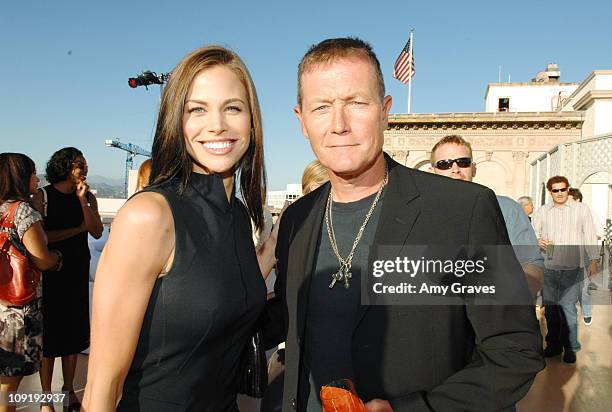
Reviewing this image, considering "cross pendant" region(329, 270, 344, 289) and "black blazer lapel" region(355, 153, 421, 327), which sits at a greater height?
"black blazer lapel" region(355, 153, 421, 327)

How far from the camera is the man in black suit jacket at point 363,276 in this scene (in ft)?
4.95

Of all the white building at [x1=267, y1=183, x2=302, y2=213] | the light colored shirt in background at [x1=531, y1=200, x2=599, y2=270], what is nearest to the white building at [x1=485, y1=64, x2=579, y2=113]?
the white building at [x1=267, y1=183, x2=302, y2=213]

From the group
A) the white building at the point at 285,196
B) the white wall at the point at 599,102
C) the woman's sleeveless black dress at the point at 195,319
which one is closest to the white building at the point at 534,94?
the white wall at the point at 599,102

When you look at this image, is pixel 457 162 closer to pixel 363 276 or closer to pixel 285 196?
pixel 363 276

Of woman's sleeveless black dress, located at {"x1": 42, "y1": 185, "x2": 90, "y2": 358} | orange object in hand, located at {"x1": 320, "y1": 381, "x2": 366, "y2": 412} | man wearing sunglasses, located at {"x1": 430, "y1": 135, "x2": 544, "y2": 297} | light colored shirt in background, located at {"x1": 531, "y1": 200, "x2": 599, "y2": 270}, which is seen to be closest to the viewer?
orange object in hand, located at {"x1": 320, "y1": 381, "x2": 366, "y2": 412}

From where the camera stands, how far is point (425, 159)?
97.5 ft

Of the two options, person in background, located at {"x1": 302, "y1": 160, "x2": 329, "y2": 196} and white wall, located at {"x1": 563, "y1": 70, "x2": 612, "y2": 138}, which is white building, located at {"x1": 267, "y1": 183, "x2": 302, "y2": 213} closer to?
person in background, located at {"x1": 302, "y1": 160, "x2": 329, "y2": 196}

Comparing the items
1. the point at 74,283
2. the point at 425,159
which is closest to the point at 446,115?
the point at 425,159

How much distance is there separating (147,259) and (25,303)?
8.63 ft

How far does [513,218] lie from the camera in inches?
143

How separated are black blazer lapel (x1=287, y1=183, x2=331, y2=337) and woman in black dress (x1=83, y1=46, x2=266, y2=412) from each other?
6.3 inches

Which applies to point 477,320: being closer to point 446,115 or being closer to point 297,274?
point 297,274

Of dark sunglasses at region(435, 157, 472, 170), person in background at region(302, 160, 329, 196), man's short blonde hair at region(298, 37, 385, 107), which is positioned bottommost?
person in background at region(302, 160, 329, 196)

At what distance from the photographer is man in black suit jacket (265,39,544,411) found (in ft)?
4.95
